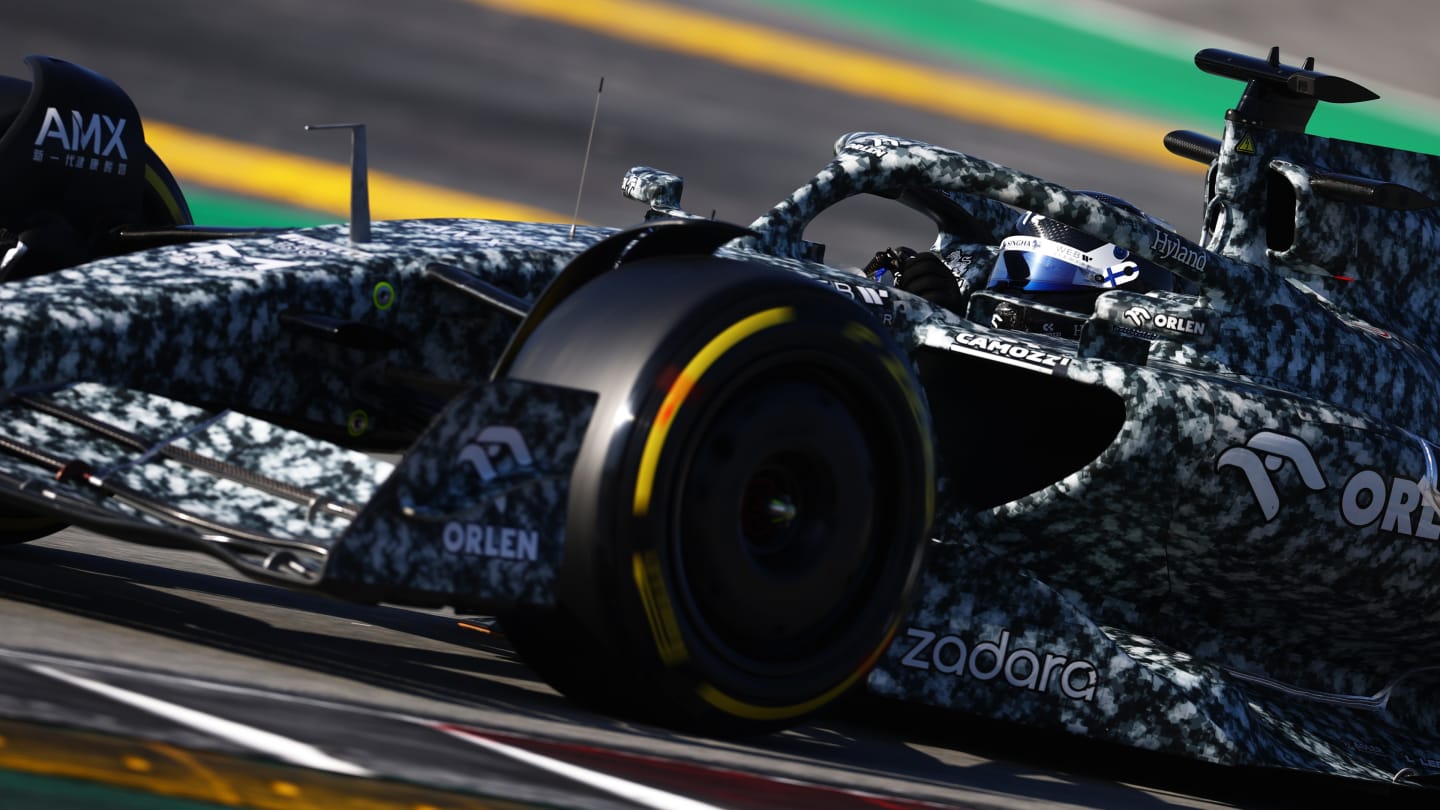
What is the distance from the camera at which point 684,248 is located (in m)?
3.49

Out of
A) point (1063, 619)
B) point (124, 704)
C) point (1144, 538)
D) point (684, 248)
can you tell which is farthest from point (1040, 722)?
point (124, 704)

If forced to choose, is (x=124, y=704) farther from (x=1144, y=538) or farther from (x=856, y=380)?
(x=1144, y=538)

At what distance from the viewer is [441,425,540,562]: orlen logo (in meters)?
2.97

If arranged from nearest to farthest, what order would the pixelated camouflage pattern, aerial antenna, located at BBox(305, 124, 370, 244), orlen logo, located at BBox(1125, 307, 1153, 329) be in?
1. the pixelated camouflage pattern
2. aerial antenna, located at BBox(305, 124, 370, 244)
3. orlen logo, located at BBox(1125, 307, 1153, 329)

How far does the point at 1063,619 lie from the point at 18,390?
2.45 metres

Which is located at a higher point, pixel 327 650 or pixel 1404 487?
pixel 1404 487

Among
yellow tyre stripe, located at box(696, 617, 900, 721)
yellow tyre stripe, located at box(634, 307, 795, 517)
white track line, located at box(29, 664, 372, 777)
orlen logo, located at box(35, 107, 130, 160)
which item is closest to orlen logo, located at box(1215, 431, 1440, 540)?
yellow tyre stripe, located at box(696, 617, 900, 721)

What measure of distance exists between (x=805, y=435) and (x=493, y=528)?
2.07 ft

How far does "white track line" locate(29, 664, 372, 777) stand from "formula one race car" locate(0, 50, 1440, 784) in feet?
0.95

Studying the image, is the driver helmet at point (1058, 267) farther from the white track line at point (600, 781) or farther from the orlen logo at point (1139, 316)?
the white track line at point (600, 781)

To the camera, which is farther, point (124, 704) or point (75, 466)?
point (75, 466)

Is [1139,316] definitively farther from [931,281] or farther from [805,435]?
[805,435]

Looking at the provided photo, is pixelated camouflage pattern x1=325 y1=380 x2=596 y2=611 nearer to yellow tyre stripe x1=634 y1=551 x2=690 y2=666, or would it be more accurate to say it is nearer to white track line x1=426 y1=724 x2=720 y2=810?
yellow tyre stripe x1=634 y1=551 x2=690 y2=666

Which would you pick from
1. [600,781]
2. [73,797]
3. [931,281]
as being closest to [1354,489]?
[931,281]
